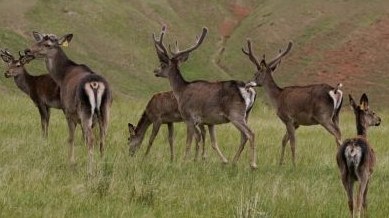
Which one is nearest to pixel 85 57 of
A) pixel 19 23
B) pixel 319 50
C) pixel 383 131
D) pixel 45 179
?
pixel 19 23

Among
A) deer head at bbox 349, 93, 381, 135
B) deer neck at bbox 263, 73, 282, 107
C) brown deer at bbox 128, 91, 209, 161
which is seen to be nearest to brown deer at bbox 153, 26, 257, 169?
brown deer at bbox 128, 91, 209, 161

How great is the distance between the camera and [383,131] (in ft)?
63.5

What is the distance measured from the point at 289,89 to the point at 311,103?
1039mm

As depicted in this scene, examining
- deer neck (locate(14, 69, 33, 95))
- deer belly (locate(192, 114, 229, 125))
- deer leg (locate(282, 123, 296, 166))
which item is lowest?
deer leg (locate(282, 123, 296, 166))

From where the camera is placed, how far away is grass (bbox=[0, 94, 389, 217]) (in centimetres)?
807

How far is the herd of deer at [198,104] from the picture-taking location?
9.66 m

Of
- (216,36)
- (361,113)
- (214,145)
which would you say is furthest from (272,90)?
(216,36)

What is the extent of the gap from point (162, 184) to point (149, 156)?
3882 mm

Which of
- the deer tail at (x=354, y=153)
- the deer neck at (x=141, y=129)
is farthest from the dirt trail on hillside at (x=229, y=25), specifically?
the deer tail at (x=354, y=153)

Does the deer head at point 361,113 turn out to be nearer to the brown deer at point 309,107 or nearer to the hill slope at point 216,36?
the brown deer at point 309,107

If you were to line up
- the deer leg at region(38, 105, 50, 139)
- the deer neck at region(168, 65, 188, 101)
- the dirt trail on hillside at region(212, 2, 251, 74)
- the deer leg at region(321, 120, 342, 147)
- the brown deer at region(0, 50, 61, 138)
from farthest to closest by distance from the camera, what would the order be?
the dirt trail on hillside at region(212, 2, 251, 74), the brown deer at region(0, 50, 61, 138), the deer leg at region(38, 105, 50, 139), the deer neck at region(168, 65, 188, 101), the deer leg at region(321, 120, 342, 147)

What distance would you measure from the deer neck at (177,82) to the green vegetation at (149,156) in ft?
4.04

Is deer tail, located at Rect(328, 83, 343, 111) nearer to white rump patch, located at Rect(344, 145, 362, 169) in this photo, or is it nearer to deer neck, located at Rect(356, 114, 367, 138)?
deer neck, located at Rect(356, 114, 367, 138)

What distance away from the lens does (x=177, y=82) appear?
14672 millimetres
